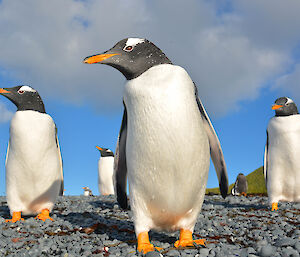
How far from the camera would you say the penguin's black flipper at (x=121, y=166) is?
13.3ft

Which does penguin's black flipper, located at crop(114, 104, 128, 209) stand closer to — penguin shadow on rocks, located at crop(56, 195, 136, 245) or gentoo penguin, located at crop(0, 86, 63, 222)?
penguin shadow on rocks, located at crop(56, 195, 136, 245)

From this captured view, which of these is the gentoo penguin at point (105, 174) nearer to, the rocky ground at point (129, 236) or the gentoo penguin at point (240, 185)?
the gentoo penguin at point (240, 185)

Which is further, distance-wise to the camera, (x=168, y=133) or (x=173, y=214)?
(x=173, y=214)

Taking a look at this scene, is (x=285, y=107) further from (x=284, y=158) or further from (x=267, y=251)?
(x=267, y=251)

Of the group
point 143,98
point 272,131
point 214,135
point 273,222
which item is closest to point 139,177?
point 143,98

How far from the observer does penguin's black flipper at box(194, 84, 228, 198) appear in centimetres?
391

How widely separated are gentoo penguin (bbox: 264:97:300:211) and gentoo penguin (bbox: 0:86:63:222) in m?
4.45

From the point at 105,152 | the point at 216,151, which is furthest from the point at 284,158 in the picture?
the point at 105,152

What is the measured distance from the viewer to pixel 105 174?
1399 centimetres

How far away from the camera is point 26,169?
223 inches

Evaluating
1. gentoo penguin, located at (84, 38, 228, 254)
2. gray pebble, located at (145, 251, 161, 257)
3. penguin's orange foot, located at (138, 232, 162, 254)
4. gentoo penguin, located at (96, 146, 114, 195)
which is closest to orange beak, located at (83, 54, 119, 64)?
gentoo penguin, located at (84, 38, 228, 254)

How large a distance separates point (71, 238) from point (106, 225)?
672 mm

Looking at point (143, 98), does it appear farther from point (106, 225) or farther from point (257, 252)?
point (106, 225)

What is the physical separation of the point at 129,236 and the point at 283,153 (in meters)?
4.32
